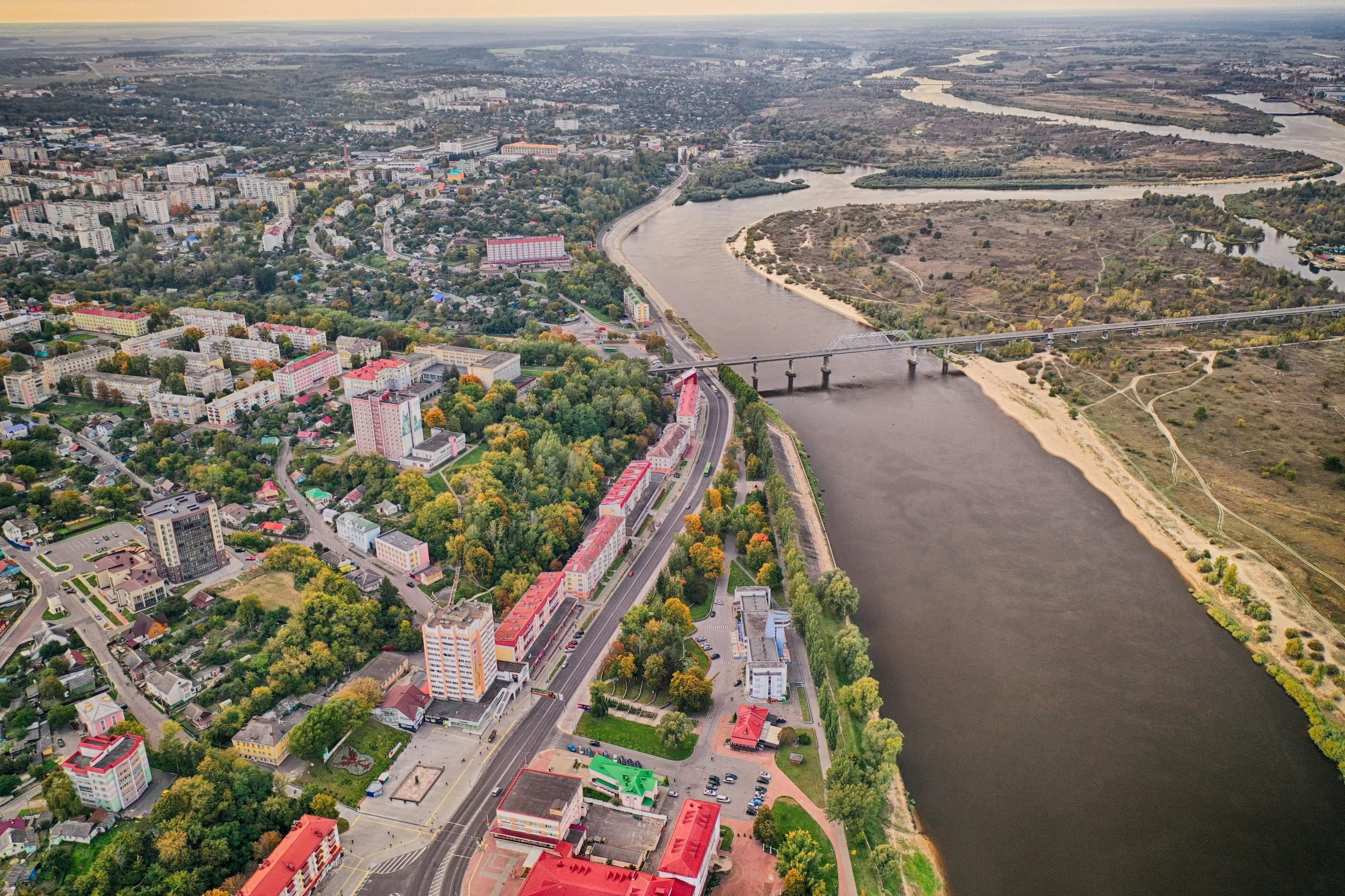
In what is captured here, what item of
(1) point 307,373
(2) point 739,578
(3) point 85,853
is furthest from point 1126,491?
(3) point 85,853

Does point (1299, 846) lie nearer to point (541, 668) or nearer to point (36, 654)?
point (541, 668)

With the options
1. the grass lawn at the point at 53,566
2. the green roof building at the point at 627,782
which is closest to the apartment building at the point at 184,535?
the grass lawn at the point at 53,566

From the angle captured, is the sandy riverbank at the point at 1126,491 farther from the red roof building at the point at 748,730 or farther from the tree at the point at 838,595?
the red roof building at the point at 748,730

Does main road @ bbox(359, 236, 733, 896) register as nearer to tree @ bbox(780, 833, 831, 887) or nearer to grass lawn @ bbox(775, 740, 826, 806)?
grass lawn @ bbox(775, 740, 826, 806)

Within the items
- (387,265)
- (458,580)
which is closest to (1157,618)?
(458,580)

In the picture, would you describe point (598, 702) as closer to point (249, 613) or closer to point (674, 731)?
point (674, 731)
